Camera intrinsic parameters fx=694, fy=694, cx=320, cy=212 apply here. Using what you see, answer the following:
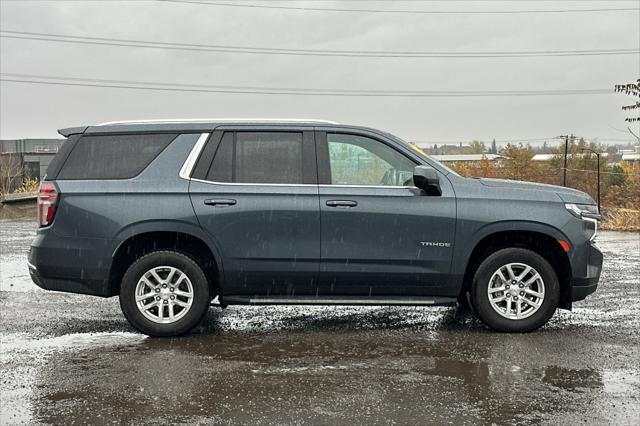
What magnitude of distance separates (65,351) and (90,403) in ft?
5.05

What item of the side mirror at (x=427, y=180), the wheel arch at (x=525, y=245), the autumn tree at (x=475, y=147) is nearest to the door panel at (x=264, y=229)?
the side mirror at (x=427, y=180)

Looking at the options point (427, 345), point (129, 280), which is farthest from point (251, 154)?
point (427, 345)

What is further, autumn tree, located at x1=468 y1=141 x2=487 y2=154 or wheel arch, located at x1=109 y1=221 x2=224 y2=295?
autumn tree, located at x1=468 y1=141 x2=487 y2=154

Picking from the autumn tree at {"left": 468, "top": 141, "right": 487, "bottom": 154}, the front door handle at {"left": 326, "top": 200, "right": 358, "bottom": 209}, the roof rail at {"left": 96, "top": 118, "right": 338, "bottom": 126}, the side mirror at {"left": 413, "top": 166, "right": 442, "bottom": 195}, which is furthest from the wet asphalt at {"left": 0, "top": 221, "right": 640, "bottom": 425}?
the autumn tree at {"left": 468, "top": 141, "right": 487, "bottom": 154}

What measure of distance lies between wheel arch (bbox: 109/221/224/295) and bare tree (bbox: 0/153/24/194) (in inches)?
895

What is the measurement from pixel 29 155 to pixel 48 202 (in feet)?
165

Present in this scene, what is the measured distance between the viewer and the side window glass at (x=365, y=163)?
20.8ft

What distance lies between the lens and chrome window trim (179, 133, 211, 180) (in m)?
6.29

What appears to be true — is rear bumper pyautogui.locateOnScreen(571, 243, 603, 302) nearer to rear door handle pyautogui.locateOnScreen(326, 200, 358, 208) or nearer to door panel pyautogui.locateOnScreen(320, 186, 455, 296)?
door panel pyautogui.locateOnScreen(320, 186, 455, 296)

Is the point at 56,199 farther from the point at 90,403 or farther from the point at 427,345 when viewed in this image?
the point at 427,345

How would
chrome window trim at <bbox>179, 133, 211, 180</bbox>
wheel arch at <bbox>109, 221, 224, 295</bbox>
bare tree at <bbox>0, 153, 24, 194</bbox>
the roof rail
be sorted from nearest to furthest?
wheel arch at <bbox>109, 221, 224, 295</bbox>, chrome window trim at <bbox>179, 133, 211, 180</bbox>, the roof rail, bare tree at <bbox>0, 153, 24, 194</bbox>

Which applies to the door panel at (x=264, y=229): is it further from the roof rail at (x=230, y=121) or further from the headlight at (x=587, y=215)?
the headlight at (x=587, y=215)

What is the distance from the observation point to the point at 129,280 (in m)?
6.18

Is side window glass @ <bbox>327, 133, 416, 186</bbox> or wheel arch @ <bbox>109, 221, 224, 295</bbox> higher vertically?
side window glass @ <bbox>327, 133, 416, 186</bbox>
